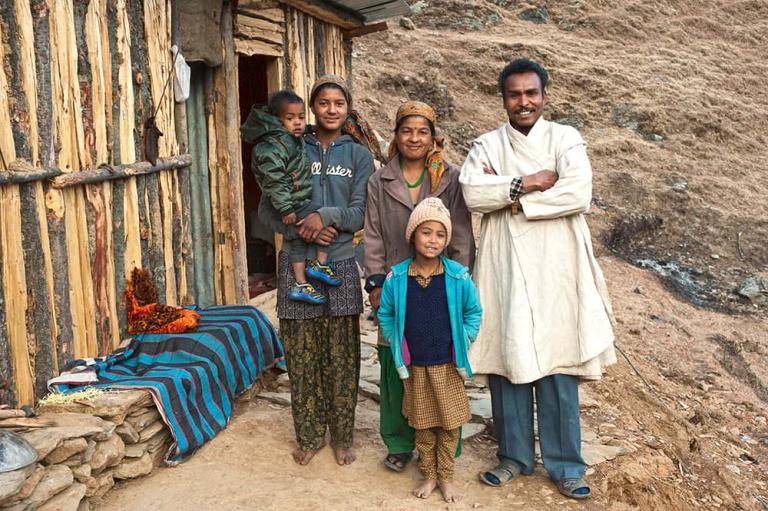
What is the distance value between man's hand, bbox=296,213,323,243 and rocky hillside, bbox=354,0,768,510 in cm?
188

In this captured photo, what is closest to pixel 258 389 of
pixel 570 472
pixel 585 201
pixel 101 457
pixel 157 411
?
pixel 157 411

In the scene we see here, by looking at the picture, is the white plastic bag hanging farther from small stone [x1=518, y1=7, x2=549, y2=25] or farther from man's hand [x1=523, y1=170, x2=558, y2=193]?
small stone [x1=518, y1=7, x2=549, y2=25]

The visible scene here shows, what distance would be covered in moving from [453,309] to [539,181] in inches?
26.7

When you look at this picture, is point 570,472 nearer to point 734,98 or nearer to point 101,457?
point 101,457

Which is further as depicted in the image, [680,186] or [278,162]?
[680,186]

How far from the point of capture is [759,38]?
17.8 meters

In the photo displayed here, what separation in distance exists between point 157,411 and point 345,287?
1.22 m

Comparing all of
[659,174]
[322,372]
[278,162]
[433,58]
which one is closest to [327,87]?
[278,162]

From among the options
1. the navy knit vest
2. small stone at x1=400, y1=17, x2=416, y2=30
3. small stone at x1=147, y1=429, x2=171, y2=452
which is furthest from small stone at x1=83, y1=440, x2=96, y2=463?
small stone at x1=400, y1=17, x2=416, y2=30

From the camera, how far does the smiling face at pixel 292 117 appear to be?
137 inches

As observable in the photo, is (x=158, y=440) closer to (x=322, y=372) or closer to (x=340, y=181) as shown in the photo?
(x=322, y=372)

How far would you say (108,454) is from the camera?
3.31m

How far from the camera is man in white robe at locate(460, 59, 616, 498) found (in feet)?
10.2

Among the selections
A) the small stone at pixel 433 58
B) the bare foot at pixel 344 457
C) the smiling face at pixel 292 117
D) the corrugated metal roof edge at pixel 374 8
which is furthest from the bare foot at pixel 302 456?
the small stone at pixel 433 58
